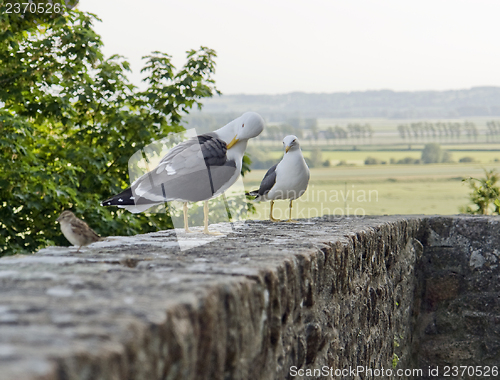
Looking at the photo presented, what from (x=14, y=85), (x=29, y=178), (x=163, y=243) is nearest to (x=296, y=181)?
(x=163, y=243)

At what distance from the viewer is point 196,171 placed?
2479mm

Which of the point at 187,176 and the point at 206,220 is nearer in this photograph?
the point at 187,176

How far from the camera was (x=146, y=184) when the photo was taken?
2.44 m

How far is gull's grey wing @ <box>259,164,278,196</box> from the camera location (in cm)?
367

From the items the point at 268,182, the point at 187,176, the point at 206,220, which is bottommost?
the point at 206,220

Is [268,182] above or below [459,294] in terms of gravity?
above

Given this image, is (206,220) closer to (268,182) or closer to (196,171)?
(196,171)

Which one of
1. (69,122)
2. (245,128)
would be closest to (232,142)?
(245,128)

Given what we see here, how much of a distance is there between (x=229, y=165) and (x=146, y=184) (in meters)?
0.44

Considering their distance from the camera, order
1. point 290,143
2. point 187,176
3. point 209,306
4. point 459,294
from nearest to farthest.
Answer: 1. point 209,306
2. point 187,176
3. point 290,143
4. point 459,294

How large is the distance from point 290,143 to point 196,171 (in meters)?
1.18

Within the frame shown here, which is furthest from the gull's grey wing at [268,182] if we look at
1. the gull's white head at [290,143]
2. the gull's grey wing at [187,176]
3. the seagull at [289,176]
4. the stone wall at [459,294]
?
the stone wall at [459,294]

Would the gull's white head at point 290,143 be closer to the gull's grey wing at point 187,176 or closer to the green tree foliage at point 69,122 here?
the gull's grey wing at point 187,176

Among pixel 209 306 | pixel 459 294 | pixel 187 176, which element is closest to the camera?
pixel 209 306
